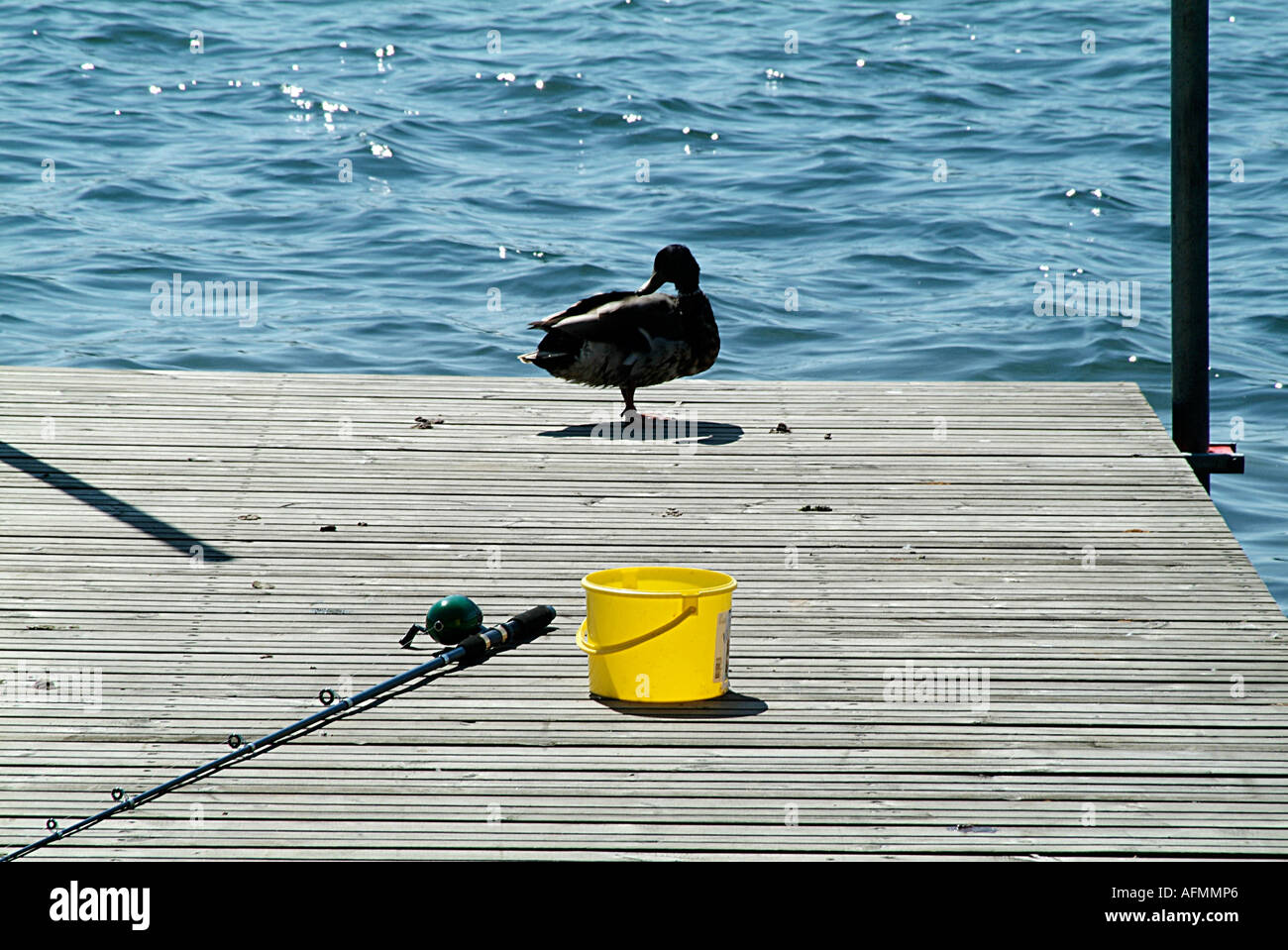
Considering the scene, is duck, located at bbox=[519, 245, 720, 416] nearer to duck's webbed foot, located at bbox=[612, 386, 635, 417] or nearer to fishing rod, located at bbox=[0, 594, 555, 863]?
duck's webbed foot, located at bbox=[612, 386, 635, 417]

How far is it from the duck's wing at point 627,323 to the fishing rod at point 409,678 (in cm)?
246

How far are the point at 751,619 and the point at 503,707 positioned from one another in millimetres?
1013

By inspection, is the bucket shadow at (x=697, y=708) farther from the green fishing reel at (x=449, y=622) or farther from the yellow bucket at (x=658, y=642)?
the green fishing reel at (x=449, y=622)

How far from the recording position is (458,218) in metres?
17.0

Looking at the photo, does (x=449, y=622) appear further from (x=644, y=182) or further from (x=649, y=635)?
(x=644, y=182)

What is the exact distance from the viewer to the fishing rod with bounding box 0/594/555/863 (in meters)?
3.52

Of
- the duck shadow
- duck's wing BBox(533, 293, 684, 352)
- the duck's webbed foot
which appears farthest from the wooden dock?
duck's wing BBox(533, 293, 684, 352)

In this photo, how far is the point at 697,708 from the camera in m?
4.16

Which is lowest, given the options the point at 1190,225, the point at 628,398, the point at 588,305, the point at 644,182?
the point at 628,398

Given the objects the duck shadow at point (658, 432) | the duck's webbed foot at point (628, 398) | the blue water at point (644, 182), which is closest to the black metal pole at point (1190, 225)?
the duck shadow at point (658, 432)

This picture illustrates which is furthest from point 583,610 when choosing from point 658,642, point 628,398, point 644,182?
point 644,182

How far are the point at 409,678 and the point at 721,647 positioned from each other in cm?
86
